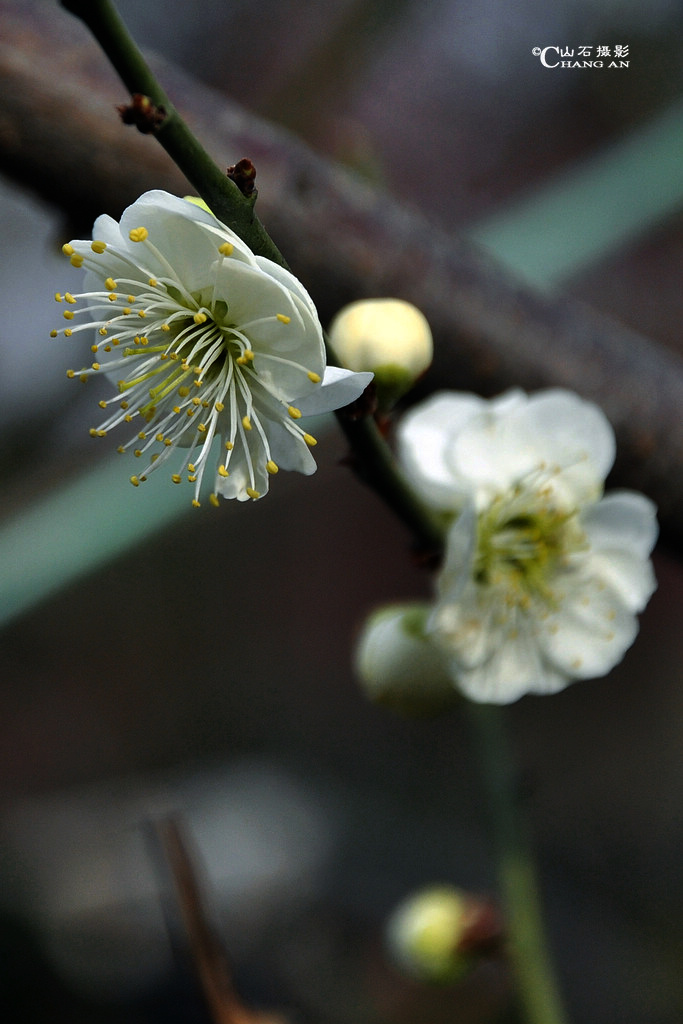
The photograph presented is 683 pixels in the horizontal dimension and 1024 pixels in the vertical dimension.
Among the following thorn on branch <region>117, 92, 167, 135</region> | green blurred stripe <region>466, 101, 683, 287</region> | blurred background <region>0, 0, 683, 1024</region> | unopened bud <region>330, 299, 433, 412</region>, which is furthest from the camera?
blurred background <region>0, 0, 683, 1024</region>

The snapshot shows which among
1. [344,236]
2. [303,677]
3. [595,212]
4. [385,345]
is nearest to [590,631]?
[385,345]

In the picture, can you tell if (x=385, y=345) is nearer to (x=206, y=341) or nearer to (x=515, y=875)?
(x=206, y=341)

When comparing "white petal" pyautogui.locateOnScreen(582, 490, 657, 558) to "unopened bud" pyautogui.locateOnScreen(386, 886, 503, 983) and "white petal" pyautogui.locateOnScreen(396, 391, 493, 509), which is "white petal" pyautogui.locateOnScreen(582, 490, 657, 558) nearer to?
"white petal" pyautogui.locateOnScreen(396, 391, 493, 509)

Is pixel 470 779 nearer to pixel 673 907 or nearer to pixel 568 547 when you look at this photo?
pixel 673 907

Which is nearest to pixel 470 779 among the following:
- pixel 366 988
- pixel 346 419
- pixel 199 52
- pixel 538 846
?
pixel 538 846

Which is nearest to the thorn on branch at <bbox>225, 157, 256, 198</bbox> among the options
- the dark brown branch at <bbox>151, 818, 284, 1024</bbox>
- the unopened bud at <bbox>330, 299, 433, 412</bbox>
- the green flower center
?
the unopened bud at <bbox>330, 299, 433, 412</bbox>

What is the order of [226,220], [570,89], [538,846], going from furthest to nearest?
[570,89], [538,846], [226,220]
